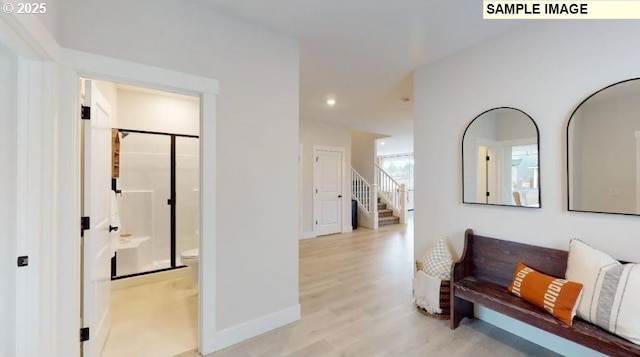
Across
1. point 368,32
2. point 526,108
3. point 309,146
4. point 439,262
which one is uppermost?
point 368,32

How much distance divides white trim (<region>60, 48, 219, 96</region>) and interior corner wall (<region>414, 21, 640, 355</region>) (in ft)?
7.07

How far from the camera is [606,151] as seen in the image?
1793 millimetres

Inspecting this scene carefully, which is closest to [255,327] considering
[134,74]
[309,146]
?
[134,74]

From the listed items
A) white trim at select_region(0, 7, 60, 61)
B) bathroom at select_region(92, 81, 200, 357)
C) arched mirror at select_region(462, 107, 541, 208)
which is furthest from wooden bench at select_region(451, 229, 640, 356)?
white trim at select_region(0, 7, 60, 61)

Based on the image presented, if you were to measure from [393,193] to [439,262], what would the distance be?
5707mm

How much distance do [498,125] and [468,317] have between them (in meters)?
1.71

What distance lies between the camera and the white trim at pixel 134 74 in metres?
1.54

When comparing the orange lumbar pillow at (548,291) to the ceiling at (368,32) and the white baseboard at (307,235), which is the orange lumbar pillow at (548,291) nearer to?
the ceiling at (368,32)

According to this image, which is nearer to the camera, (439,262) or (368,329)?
(368,329)

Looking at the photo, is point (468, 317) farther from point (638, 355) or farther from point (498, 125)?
point (498, 125)

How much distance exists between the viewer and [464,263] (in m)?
2.34

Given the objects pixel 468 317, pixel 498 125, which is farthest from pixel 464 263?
pixel 498 125

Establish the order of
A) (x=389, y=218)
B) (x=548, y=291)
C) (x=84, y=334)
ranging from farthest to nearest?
(x=389, y=218)
(x=548, y=291)
(x=84, y=334)

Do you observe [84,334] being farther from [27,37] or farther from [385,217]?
[385,217]
